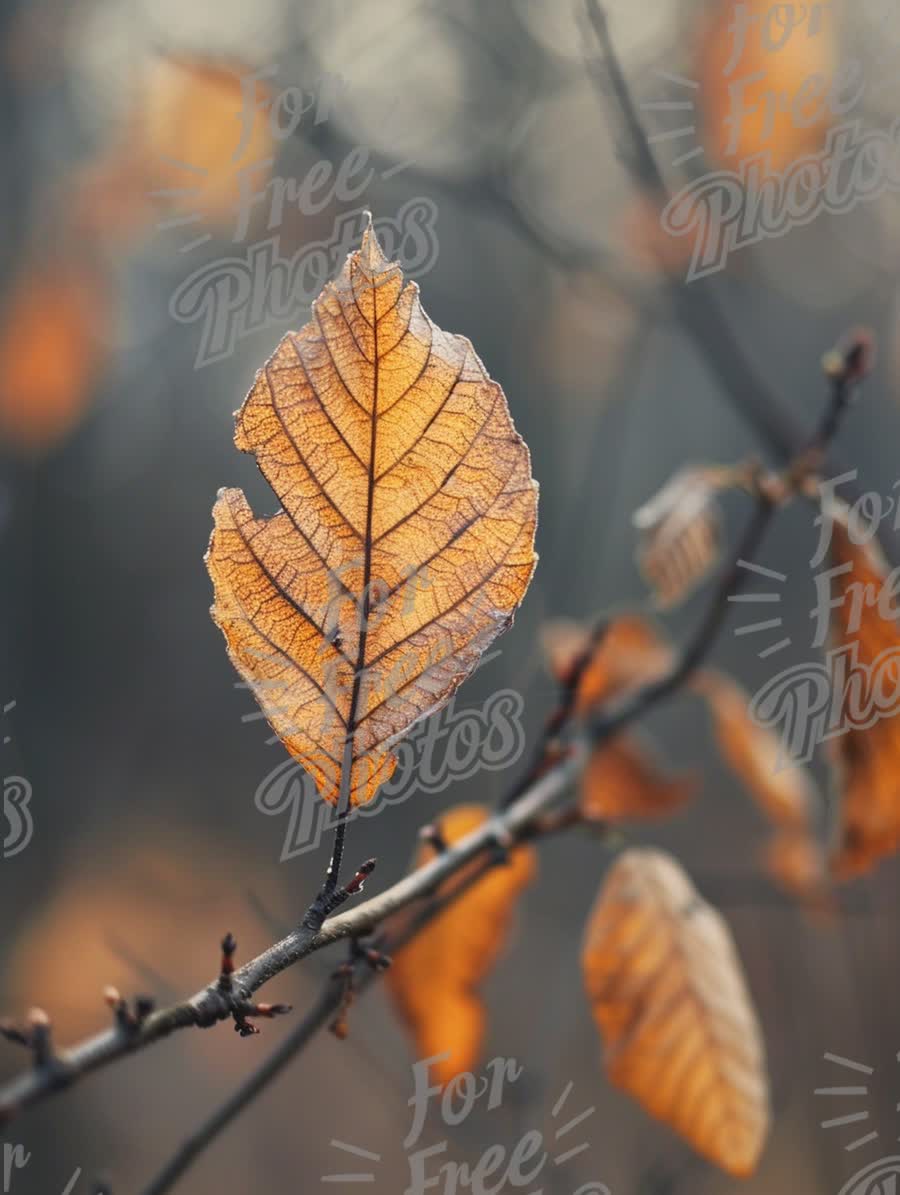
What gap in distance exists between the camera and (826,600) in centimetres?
88

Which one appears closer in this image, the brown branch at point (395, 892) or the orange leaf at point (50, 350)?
the brown branch at point (395, 892)

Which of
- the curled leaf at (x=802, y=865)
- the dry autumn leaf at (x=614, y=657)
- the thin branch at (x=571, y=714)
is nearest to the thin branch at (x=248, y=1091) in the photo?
the thin branch at (x=571, y=714)

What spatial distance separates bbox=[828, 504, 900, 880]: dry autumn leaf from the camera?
0.83m

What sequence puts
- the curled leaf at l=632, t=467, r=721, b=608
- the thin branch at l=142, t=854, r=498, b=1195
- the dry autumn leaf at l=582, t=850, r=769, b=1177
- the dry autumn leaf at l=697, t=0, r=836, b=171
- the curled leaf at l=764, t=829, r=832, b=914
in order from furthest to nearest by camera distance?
the dry autumn leaf at l=697, t=0, r=836, b=171, the curled leaf at l=764, t=829, r=832, b=914, the curled leaf at l=632, t=467, r=721, b=608, the dry autumn leaf at l=582, t=850, r=769, b=1177, the thin branch at l=142, t=854, r=498, b=1195

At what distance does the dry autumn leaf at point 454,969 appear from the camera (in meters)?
0.96

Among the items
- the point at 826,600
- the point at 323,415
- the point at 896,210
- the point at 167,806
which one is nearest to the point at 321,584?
the point at 323,415

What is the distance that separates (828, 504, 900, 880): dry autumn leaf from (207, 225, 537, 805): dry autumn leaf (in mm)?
494

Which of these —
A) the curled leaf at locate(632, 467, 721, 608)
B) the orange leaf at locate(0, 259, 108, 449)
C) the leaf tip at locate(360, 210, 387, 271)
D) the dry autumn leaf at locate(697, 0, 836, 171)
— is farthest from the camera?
the orange leaf at locate(0, 259, 108, 449)

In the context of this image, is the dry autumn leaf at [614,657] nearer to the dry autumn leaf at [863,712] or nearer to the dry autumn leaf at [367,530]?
the dry autumn leaf at [863,712]

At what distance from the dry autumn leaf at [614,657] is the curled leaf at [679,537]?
0.58 ft

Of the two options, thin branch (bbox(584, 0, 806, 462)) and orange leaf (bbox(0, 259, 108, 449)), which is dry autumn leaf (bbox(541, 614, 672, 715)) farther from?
orange leaf (bbox(0, 259, 108, 449))

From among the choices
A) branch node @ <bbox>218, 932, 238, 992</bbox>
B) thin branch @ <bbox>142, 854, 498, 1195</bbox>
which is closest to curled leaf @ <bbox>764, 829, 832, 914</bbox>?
thin branch @ <bbox>142, 854, 498, 1195</bbox>

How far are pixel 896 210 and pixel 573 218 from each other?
872mm

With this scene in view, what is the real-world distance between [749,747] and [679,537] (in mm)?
402
